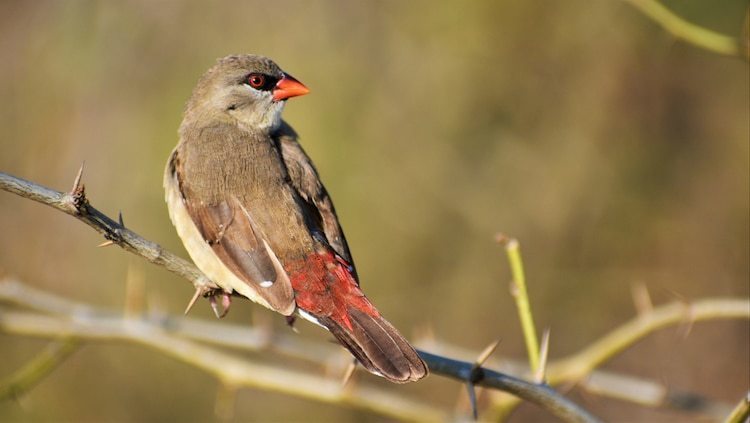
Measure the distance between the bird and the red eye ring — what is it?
8cm

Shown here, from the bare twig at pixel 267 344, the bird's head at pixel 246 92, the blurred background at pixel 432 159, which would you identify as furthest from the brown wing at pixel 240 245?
the blurred background at pixel 432 159

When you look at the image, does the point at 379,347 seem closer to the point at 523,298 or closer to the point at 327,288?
the point at 327,288

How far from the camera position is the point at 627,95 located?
8.41m

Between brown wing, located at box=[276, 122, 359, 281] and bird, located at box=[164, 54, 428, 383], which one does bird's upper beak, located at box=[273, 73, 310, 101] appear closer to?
bird, located at box=[164, 54, 428, 383]

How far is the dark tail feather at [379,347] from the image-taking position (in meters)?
3.52

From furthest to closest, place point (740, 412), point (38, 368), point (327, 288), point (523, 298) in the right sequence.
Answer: point (38, 368) → point (327, 288) → point (523, 298) → point (740, 412)

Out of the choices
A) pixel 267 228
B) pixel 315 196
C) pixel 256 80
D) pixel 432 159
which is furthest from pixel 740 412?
pixel 432 159

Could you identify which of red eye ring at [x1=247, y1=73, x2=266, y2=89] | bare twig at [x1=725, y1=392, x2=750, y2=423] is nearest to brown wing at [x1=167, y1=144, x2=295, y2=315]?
red eye ring at [x1=247, y1=73, x2=266, y2=89]

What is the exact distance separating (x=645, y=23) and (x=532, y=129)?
4.34ft

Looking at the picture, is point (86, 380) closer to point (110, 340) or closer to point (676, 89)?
point (110, 340)

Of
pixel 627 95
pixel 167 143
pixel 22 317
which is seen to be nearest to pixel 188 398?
pixel 167 143

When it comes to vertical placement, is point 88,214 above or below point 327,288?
above

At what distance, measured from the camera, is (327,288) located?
4090 mm

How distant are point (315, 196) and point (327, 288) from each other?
2.19 feet
